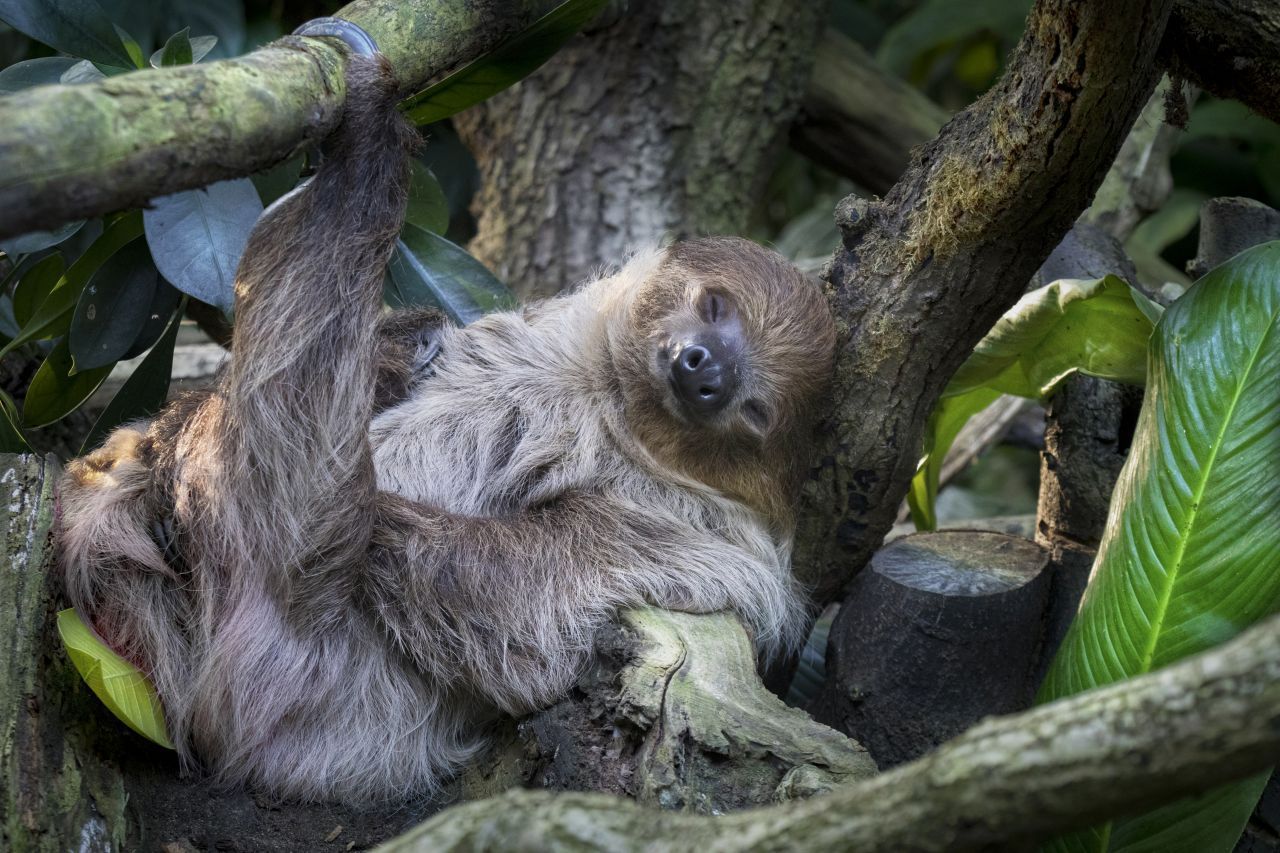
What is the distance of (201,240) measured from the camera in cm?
329

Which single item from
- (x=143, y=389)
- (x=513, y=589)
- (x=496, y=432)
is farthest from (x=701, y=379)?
(x=143, y=389)

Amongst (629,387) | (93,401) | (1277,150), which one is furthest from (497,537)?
(1277,150)

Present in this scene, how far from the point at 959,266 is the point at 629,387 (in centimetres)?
123

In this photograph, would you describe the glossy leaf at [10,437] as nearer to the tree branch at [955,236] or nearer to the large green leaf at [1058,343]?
the tree branch at [955,236]

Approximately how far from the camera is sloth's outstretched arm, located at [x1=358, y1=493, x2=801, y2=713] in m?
3.23

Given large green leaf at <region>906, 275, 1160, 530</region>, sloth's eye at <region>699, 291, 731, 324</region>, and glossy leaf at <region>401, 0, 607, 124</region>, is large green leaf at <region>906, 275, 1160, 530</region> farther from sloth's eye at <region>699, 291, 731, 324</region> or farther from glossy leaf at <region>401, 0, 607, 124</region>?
glossy leaf at <region>401, 0, 607, 124</region>

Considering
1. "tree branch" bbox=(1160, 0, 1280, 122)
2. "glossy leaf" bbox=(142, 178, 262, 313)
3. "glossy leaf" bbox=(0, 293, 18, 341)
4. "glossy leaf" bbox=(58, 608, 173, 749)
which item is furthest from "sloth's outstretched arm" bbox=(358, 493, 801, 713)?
"tree branch" bbox=(1160, 0, 1280, 122)

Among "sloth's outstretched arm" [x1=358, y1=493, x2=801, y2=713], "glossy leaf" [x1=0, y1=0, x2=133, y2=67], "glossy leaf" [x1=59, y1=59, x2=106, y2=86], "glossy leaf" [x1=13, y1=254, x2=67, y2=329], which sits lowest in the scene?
"sloth's outstretched arm" [x1=358, y1=493, x2=801, y2=713]

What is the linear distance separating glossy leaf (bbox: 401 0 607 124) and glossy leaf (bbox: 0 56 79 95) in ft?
3.33

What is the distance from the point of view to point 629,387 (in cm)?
383

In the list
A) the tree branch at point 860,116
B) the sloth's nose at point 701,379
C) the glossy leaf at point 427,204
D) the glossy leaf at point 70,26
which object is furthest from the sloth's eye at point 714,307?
the tree branch at point 860,116

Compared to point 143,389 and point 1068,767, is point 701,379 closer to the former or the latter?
point 143,389

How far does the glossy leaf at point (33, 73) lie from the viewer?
10.5 feet

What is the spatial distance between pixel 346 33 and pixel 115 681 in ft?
5.93
